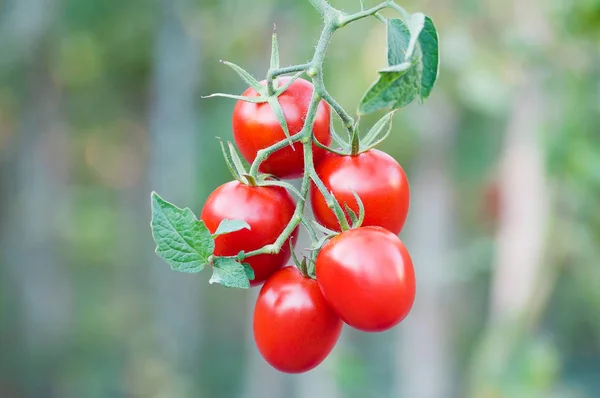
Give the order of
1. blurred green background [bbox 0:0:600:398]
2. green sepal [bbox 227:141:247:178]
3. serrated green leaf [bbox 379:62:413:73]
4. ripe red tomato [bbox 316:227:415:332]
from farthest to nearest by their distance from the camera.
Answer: blurred green background [bbox 0:0:600:398], green sepal [bbox 227:141:247:178], ripe red tomato [bbox 316:227:415:332], serrated green leaf [bbox 379:62:413:73]

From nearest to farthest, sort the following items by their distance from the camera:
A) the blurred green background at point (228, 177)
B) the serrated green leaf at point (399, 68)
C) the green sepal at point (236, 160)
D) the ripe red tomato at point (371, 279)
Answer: the serrated green leaf at point (399, 68) → the ripe red tomato at point (371, 279) → the green sepal at point (236, 160) → the blurred green background at point (228, 177)

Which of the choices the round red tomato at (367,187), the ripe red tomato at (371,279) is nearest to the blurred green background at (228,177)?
the round red tomato at (367,187)

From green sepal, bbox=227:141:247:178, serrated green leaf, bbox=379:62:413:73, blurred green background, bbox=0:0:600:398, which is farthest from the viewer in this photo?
blurred green background, bbox=0:0:600:398

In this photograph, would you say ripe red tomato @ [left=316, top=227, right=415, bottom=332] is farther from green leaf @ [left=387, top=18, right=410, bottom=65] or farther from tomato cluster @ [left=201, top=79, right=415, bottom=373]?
green leaf @ [left=387, top=18, right=410, bottom=65]

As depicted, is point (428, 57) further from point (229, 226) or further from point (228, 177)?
point (228, 177)

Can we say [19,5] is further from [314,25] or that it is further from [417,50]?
[417,50]

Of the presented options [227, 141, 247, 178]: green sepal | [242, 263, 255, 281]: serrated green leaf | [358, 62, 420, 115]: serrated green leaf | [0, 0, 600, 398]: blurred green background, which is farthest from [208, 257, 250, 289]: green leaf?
[0, 0, 600, 398]: blurred green background

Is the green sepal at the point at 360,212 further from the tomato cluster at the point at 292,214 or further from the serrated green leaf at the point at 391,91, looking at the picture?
the serrated green leaf at the point at 391,91

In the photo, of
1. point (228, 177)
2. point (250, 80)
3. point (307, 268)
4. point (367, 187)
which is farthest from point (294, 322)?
point (228, 177)
